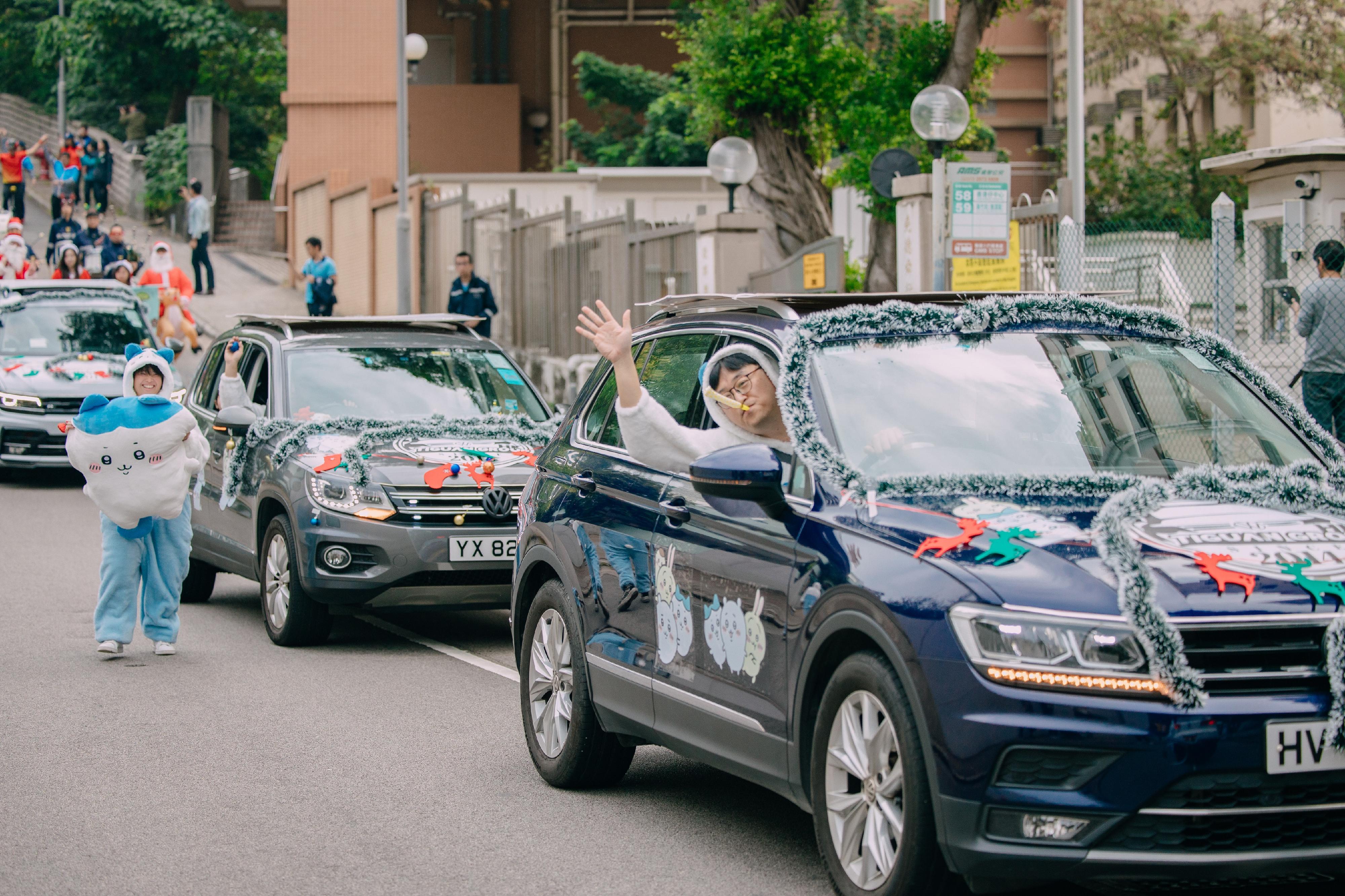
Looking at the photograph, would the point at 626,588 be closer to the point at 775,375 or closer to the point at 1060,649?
the point at 775,375

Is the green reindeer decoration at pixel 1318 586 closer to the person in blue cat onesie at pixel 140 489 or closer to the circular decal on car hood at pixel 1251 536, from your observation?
the circular decal on car hood at pixel 1251 536

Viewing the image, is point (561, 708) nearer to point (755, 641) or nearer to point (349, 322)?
point (755, 641)

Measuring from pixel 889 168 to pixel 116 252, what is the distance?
619 inches

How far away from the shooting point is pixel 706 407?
6184 millimetres

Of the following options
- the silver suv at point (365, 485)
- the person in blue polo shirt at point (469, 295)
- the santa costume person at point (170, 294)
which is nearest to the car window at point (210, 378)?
the silver suv at point (365, 485)

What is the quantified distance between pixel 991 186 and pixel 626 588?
8630mm

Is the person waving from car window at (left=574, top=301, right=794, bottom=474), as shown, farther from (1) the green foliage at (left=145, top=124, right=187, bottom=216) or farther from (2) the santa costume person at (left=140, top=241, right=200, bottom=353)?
(1) the green foliage at (left=145, top=124, right=187, bottom=216)

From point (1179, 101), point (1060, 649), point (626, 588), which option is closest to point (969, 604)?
point (1060, 649)

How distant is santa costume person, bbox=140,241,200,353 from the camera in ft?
82.2

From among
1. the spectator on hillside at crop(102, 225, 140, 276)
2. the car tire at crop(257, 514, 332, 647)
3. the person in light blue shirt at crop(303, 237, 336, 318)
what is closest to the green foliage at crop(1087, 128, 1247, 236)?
the person in light blue shirt at crop(303, 237, 336, 318)

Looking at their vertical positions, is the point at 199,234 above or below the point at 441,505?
above

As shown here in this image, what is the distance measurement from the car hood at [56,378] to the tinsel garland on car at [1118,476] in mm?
13888

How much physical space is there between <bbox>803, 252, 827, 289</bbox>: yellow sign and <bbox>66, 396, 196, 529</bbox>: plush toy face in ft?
29.3

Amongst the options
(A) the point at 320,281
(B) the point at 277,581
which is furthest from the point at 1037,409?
(A) the point at 320,281
